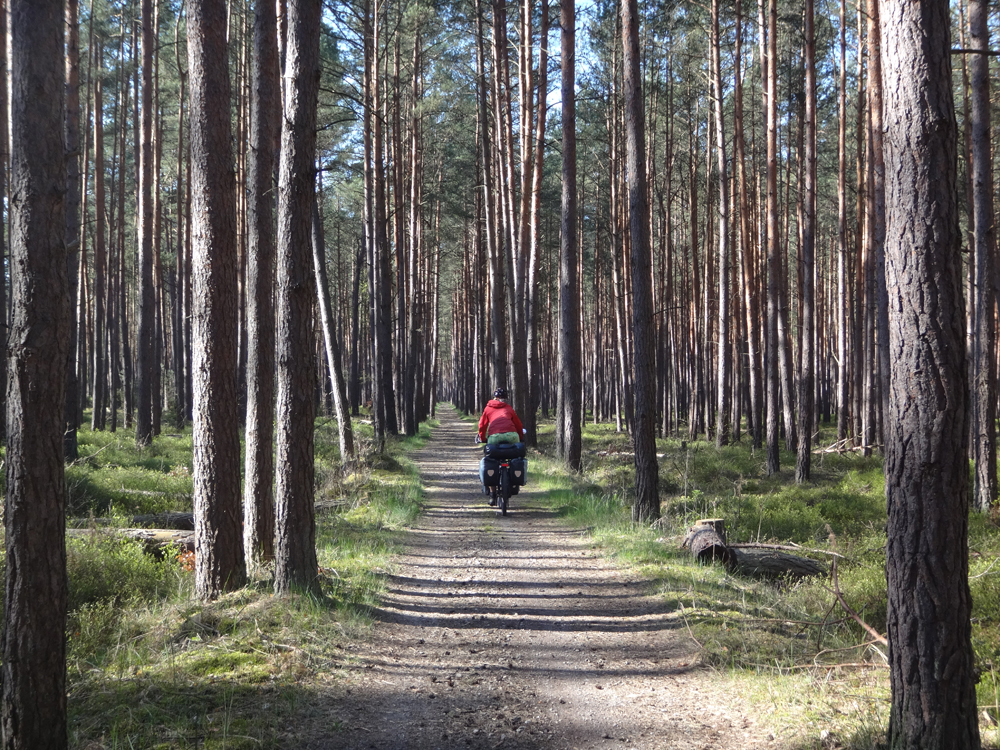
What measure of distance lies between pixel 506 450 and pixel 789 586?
4881 millimetres

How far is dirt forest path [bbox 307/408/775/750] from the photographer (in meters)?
4.08

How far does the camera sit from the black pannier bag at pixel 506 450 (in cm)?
1134

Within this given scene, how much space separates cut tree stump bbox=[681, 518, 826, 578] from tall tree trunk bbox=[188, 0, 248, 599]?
466 cm

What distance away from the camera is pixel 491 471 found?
11523 millimetres

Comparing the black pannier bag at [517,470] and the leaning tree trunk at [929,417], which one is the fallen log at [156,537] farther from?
the leaning tree trunk at [929,417]

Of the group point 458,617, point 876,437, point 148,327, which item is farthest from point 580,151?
point 458,617

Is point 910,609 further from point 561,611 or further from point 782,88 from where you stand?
point 782,88

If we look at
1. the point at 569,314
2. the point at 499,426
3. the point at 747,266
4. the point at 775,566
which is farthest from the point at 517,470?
the point at 747,266

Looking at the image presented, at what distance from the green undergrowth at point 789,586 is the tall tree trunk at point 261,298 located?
3.82 metres

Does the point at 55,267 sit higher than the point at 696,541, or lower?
higher

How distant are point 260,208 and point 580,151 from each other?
79.9 ft

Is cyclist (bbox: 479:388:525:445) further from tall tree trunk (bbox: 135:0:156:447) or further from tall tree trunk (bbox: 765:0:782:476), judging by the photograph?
tall tree trunk (bbox: 135:0:156:447)

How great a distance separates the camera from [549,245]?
32719mm

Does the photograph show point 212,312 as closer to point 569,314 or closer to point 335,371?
point 335,371
